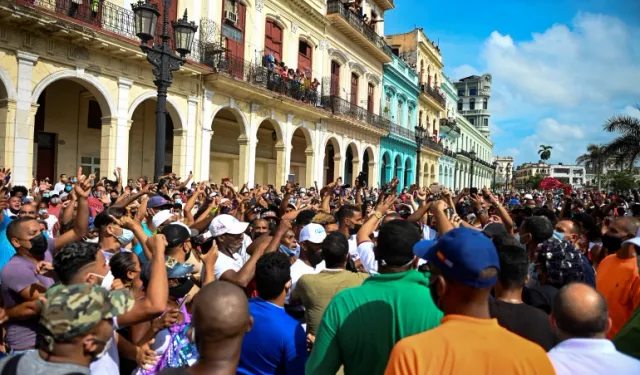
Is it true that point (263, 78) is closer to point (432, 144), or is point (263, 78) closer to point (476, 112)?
point (432, 144)

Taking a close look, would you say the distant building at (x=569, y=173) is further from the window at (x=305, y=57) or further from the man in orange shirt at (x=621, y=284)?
the man in orange shirt at (x=621, y=284)

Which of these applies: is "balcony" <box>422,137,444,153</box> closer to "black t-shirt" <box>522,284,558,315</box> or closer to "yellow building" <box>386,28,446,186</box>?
"yellow building" <box>386,28,446,186</box>

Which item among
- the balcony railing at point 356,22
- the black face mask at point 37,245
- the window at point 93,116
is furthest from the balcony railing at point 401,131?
the black face mask at point 37,245

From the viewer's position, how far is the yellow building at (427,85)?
114 feet

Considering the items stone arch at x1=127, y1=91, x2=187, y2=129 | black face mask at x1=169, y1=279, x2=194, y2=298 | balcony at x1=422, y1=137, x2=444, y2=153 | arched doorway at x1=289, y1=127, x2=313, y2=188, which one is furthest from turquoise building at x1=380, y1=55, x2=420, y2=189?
black face mask at x1=169, y1=279, x2=194, y2=298

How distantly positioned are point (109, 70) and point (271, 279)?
11.8m

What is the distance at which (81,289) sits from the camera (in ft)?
5.70

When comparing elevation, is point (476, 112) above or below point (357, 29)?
above

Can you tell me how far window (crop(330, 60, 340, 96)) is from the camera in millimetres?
23047

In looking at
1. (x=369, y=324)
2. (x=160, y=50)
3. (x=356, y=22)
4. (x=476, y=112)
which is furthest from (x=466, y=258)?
(x=476, y=112)

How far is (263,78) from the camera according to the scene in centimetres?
1747

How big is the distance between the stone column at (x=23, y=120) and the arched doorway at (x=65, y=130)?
2.55 meters

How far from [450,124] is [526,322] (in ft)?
142

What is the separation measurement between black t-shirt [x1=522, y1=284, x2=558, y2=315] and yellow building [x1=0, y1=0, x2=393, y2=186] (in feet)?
36.6
